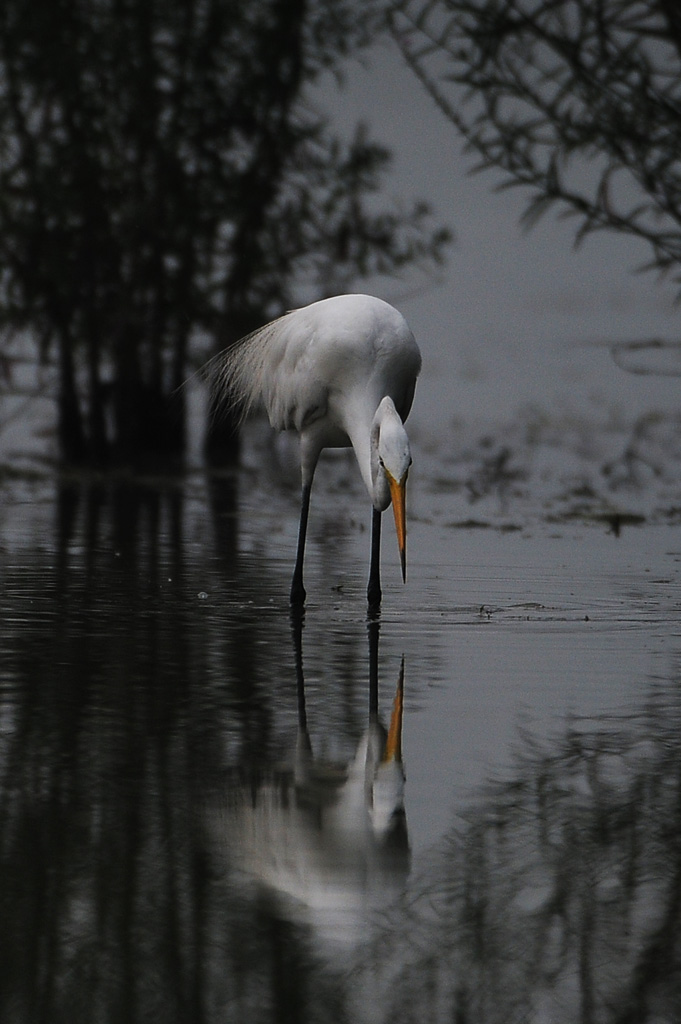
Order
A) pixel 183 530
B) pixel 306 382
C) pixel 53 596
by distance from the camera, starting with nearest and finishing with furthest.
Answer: pixel 53 596 → pixel 306 382 → pixel 183 530

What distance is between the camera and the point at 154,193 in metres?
18.5

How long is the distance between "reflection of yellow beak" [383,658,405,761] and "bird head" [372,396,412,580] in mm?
1321

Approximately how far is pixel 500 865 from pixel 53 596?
4.70m

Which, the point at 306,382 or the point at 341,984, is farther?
the point at 306,382

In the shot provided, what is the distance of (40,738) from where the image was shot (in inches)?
196

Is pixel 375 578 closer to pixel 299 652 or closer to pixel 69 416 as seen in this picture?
pixel 299 652

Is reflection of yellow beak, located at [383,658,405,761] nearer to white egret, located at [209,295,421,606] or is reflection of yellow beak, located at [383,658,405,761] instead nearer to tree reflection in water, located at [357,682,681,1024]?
tree reflection in water, located at [357,682,681,1024]

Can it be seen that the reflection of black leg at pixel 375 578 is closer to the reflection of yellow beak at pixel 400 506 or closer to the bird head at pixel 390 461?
the bird head at pixel 390 461

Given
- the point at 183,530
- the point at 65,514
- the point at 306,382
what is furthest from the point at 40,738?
the point at 65,514

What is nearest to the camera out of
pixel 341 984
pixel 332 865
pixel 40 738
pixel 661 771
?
pixel 341 984

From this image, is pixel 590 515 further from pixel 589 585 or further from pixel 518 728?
pixel 518 728

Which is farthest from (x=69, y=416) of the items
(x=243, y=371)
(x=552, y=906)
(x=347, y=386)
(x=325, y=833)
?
(x=552, y=906)

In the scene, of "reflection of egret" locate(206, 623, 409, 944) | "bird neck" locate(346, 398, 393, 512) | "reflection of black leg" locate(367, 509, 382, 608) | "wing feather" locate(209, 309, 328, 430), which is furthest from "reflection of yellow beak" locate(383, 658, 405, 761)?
"wing feather" locate(209, 309, 328, 430)

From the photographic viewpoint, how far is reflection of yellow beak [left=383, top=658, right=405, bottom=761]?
4.88m
